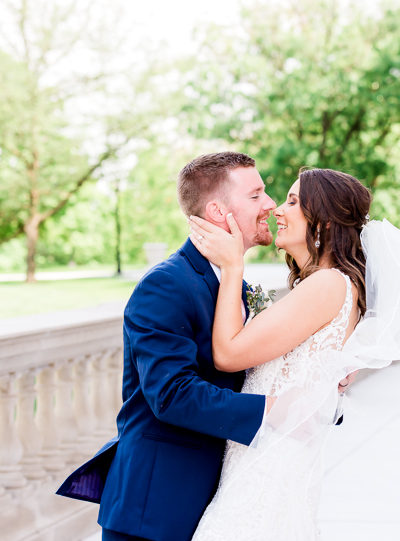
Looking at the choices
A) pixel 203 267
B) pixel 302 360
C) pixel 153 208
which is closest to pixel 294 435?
pixel 302 360

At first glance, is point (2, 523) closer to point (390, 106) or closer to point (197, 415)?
point (197, 415)

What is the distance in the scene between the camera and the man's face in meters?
2.14

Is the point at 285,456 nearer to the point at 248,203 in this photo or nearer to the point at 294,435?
the point at 294,435

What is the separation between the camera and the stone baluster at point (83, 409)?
3.75 meters

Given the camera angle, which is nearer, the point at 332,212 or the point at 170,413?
the point at 170,413

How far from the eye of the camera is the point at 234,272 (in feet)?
6.47

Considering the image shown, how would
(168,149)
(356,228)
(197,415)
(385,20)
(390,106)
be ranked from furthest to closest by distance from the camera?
(168,149) < (385,20) < (390,106) < (356,228) < (197,415)

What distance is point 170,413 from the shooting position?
1723 millimetres

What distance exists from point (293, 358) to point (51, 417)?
6.41 ft

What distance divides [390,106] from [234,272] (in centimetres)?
1845

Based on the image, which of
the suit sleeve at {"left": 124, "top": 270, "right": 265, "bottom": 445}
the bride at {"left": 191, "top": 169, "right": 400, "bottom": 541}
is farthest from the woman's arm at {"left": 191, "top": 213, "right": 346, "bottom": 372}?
the suit sleeve at {"left": 124, "top": 270, "right": 265, "bottom": 445}

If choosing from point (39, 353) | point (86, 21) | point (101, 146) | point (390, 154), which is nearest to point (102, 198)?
point (101, 146)

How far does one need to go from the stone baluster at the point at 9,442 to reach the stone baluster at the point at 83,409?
0.47m

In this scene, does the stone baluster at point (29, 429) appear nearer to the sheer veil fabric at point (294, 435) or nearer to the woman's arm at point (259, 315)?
the sheer veil fabric at point (294, 435)
